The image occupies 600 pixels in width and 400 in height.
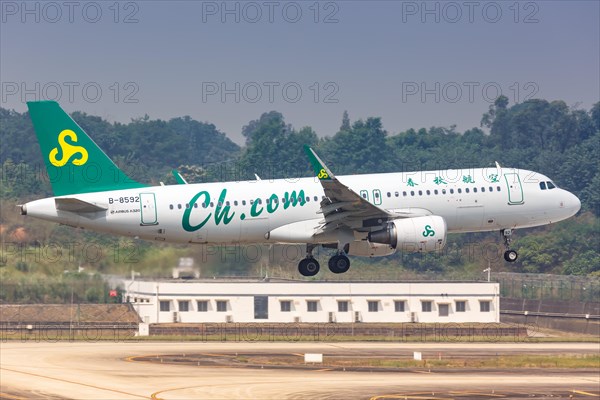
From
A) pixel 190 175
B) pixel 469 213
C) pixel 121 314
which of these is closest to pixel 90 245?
pixel 121 314

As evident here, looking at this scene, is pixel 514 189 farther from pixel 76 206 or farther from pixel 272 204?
pixel 76 206

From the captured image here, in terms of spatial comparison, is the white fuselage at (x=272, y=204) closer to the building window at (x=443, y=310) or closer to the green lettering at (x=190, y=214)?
the green lettering at (x=190, y=214)

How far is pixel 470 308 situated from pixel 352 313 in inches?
485

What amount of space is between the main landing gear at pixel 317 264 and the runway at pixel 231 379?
49.0ft

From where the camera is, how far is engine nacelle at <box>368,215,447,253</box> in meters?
72.4

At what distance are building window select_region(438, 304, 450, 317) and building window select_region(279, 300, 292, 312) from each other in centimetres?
1569

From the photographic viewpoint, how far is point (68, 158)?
240 ft

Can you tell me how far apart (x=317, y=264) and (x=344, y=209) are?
4552 millimetres

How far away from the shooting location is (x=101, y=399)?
85250 millimetres

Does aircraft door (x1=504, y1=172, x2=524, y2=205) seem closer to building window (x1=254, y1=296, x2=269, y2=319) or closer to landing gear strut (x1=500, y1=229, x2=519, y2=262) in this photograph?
landing gear strut (x1=500, y1=229, x2=519, y2=262)

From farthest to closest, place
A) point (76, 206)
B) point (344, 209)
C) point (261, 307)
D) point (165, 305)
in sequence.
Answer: point (261, 307) < point (165, 305) < point (344, 209) < point (76, 206)

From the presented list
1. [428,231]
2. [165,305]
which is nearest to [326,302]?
[165,305]

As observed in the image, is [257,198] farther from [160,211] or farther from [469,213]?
[469,213]

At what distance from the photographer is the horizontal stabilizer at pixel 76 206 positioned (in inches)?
2785
